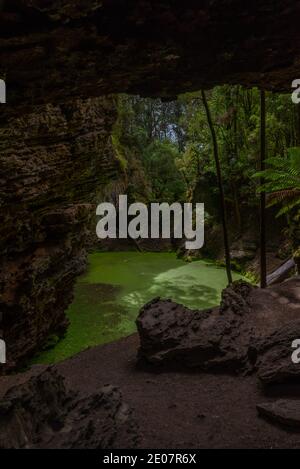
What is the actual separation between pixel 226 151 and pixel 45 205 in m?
10.8

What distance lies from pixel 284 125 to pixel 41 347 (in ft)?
36.3

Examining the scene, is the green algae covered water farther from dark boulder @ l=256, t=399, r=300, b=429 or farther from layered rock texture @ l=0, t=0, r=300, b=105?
layered rock texture @ l=0, t=0, r=300, b=105

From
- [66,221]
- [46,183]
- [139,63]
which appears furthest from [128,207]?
[139,63]

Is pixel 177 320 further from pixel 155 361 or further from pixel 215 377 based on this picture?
pixel 215 377

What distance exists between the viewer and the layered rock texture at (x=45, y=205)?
19.6 ft

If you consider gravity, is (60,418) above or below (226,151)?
below

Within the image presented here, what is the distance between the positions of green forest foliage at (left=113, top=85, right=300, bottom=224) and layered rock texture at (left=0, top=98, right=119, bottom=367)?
6.30 feet

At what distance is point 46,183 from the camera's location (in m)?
6.60

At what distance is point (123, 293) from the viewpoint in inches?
465

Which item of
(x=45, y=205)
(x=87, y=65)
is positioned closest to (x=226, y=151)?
(x=45, y=205)

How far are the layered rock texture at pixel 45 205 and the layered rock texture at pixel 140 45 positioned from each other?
2.28 metres

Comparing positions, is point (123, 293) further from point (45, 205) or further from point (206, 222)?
point (206, 222)

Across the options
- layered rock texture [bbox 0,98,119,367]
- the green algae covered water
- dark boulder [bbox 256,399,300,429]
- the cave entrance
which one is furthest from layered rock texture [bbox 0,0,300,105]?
the green algae covered water

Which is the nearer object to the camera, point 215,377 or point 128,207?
point 215,377
